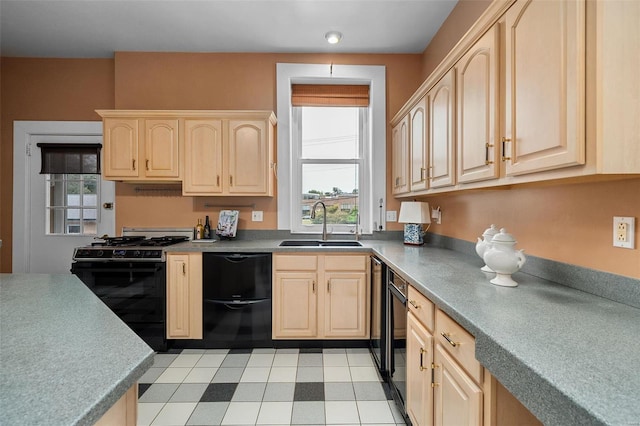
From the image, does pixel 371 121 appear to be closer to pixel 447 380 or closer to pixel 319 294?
pixel 319 294

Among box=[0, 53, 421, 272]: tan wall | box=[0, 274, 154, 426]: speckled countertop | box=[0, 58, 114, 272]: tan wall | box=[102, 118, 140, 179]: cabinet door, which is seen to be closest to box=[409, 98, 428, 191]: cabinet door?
box=[0, 53, 421, 272]: tan wall

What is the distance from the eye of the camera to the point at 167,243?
107 inches

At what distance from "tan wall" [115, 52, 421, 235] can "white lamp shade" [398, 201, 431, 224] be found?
0.43 meters

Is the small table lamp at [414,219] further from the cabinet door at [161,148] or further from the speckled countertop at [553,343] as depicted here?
the cabinet door at [161,148]

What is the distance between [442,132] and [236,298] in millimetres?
1988

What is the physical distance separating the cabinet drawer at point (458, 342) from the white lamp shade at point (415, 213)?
1480 mm

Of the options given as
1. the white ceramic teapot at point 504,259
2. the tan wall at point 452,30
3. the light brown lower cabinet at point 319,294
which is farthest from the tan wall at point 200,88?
the white ceramic teapot at point 504,259

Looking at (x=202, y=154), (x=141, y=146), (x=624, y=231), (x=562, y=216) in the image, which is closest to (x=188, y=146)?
(x=202, y=154)

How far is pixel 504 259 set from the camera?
1305 mm

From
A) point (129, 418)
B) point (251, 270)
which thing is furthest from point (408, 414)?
point (251, 270)

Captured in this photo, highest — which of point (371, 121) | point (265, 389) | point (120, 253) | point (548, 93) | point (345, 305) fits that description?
point (371, 121)

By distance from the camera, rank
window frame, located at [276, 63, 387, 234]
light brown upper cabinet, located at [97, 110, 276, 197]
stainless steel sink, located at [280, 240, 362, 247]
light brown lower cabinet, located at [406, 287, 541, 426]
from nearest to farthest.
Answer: light brown lower cabinet, located at [406, 287, 541, 426], light brown upper cabinet, located at [97, 110, 276, 197], stainless steel sink, located at [280, 240, 362, 247], window frame, located at [276, 63, 387, 234]

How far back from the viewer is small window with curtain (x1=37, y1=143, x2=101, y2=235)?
127 inches

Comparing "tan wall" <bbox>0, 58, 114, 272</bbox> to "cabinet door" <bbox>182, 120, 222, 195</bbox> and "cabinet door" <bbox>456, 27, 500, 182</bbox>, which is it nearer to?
"cabinet door" <bbox>182, 120, 222, 195</bbox>
